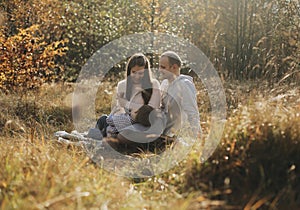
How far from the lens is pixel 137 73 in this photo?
5.69m

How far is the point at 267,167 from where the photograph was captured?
322cm

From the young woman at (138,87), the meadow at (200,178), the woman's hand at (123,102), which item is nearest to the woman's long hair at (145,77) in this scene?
the young woman at (138,87)

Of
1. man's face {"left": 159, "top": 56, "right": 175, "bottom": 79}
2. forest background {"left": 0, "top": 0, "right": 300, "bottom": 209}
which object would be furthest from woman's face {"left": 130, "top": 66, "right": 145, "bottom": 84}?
forest background {"left": 0, "top": 0, "right": 300, "bottom": 209}

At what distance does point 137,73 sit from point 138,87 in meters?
0.17

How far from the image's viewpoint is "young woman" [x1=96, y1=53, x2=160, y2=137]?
5.53 m

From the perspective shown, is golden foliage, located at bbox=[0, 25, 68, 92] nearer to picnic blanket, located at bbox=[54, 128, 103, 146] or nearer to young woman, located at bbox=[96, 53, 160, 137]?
young woman, located at bbox=[96, 53, 160, 137]

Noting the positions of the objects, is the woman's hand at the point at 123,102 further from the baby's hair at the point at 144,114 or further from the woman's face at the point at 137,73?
the baby's hair at the point at 144,114

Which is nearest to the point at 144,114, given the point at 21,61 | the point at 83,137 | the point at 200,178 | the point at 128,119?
the point at 128,119

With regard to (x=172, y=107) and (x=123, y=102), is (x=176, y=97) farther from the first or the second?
(x=123, y=102)

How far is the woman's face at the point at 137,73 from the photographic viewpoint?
565 centimetres

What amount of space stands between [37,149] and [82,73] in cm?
767

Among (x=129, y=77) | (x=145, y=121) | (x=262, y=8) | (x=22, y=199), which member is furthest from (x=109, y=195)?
(x=262, y=8)

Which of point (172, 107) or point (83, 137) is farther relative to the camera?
point (83, 137)

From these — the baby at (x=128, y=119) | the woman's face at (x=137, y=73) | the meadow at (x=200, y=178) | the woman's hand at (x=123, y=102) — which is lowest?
the baby at (x=128, y=119)
